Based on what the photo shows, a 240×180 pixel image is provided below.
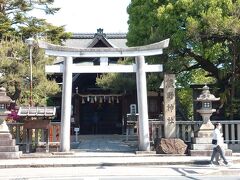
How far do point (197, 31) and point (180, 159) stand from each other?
5.84 m

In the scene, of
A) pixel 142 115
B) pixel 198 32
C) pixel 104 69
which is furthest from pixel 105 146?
pixel 198 32

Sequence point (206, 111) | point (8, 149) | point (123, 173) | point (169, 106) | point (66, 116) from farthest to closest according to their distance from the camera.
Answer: point (169, 106), point (66, 116), point (206, 111), point (8, 149), point (123, 173)

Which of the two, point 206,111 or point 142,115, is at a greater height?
point 206,111

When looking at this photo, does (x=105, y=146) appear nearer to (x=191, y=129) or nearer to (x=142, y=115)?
(x=142, y=115)

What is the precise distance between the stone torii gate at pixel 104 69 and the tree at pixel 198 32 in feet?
5.08

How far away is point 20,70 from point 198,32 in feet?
32.4

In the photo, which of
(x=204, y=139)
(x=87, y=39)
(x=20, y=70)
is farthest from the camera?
(x=87, y=39)

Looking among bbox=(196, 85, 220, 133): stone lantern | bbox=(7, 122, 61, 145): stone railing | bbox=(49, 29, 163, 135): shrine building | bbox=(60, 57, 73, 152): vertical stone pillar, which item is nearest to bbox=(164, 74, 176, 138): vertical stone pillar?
bbox=(196, 85, 220, 133): stone lantern

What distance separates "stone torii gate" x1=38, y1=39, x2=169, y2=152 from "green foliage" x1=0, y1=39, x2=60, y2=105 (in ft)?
→ 13.3

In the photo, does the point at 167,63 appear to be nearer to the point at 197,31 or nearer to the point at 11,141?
the point at 197,31

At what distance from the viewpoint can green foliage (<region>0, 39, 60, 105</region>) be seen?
2177cm

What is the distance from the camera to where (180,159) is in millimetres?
16234

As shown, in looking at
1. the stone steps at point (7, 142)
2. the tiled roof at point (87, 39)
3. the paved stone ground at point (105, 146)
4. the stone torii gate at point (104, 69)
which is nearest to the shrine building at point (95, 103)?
the paved stone ground at point (105, 146)

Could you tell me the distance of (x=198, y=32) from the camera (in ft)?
59.3
